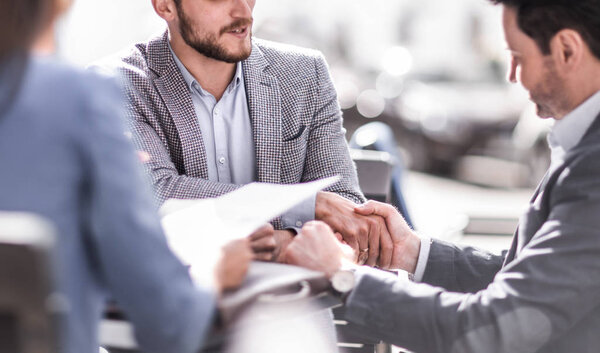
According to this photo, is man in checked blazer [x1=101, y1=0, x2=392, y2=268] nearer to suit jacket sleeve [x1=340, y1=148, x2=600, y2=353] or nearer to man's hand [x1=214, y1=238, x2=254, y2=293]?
suit jacket sleeve [x1=340, y1=148, x2=600, y2=353]

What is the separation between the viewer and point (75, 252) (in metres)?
1.47

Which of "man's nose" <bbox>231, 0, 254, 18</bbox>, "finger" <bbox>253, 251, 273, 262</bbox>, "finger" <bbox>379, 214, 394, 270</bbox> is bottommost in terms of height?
"finger" <bbox>379, 214, 394, 270</bbox>

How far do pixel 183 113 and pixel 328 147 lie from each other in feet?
1.86

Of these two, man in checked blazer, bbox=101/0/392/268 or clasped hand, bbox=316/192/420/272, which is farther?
man in checked blazer, bbox=101/0/392/268

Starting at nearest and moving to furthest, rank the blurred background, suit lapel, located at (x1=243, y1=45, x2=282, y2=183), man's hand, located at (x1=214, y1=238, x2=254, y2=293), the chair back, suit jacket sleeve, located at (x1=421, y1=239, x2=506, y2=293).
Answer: the chair back → man's hand, located at (x1=214, y1=238, x2=254, y2=293) → suit jacket sleeve, located at (x1=421, y1=239, x2=506, y2=293) → suit lapel, located at (x1=243, y1=45, x2=282, y2=183) → the blurred background

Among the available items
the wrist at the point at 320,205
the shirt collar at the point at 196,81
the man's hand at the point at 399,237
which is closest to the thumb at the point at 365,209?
the man's hand at the point at 399,237

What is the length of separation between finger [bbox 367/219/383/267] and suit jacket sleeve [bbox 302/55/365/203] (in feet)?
1.04

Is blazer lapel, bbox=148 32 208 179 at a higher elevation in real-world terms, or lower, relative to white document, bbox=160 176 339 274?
lower

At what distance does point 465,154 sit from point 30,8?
1287 cm

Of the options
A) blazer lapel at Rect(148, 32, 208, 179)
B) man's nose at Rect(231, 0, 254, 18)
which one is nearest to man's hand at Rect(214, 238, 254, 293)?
blazer lapel at Rect(148, 32, 208, 179)

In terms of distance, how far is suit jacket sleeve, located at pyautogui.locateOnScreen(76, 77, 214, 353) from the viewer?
55.8 inches

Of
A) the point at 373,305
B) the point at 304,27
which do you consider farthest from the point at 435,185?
the point at 304,27

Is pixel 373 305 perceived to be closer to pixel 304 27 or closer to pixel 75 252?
pixel 75 252

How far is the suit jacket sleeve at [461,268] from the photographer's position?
254cm
